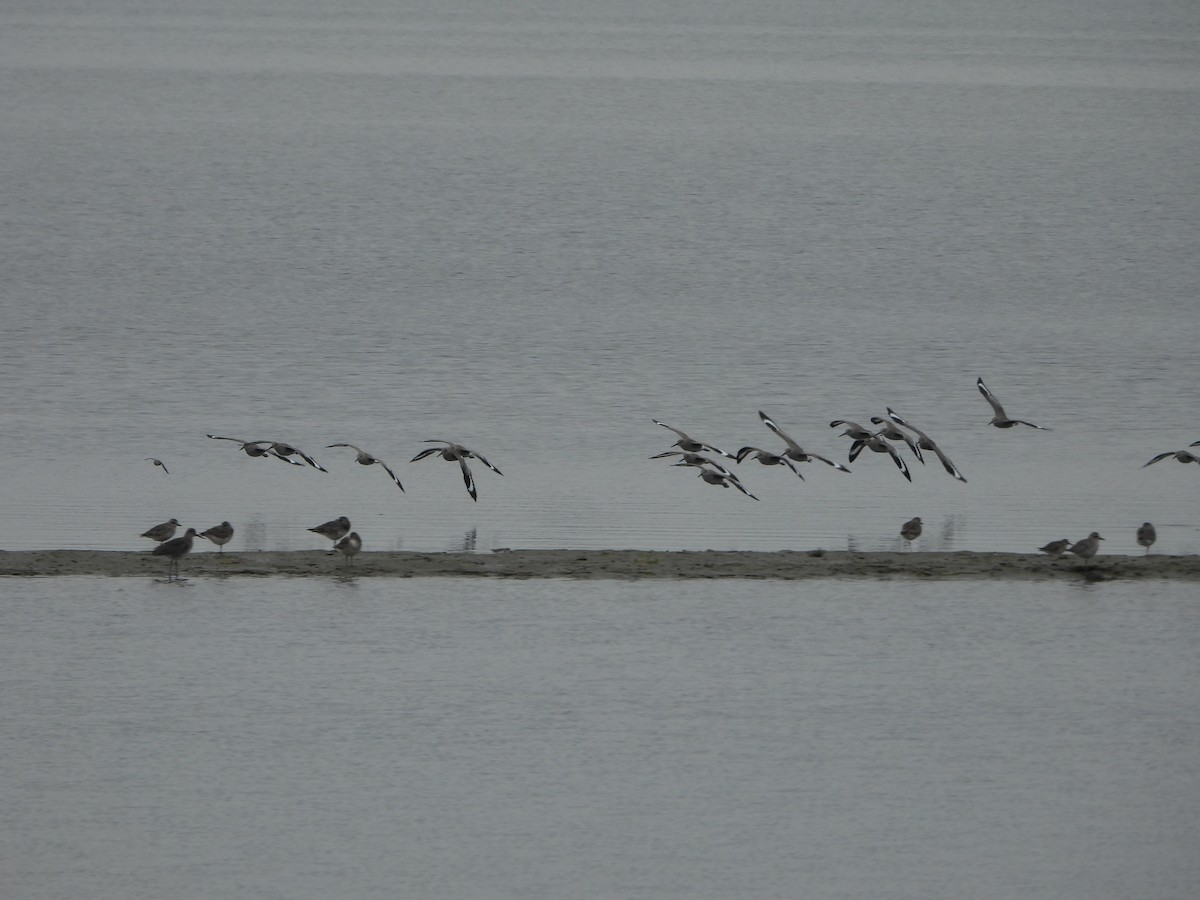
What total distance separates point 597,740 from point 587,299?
111 ft

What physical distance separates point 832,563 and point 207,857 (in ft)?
28.6

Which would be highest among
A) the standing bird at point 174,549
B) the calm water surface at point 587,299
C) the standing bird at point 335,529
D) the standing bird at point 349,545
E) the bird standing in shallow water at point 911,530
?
the calm water surface at point 587,299

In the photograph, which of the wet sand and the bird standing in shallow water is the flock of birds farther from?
the wet sand

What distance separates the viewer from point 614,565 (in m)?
18.7

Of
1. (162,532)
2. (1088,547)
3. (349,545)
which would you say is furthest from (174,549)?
(1088,547)

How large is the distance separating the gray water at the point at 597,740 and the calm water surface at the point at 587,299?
3.07 meters

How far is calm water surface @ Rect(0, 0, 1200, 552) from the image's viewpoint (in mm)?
23406

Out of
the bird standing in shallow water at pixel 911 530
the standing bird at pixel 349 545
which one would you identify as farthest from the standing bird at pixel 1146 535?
the standing bird at pixel 349 545

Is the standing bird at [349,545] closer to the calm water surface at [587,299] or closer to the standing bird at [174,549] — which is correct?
the standing bird at [174,549]

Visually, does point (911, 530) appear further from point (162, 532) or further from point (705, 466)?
point (162, 532)

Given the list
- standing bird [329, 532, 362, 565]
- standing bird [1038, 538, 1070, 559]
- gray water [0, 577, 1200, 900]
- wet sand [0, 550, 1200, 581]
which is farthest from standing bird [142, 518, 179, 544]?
standing bird [1038, 538, 1070, 559]

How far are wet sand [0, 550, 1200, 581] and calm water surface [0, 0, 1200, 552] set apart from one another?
3.28ft

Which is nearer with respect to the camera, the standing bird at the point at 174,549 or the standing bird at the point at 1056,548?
the standing bird at the point at 174,549

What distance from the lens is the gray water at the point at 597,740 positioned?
11.8 meters
